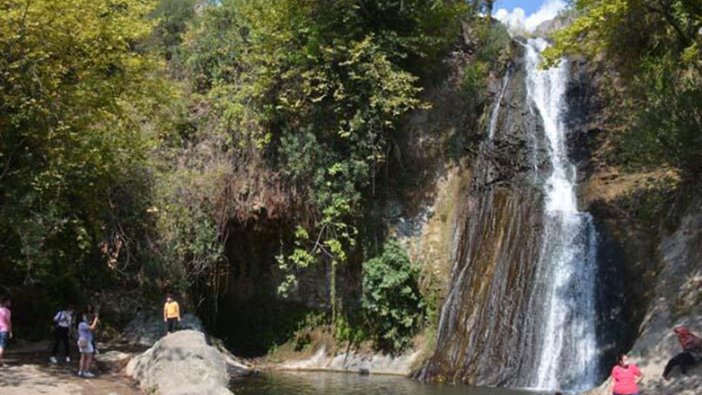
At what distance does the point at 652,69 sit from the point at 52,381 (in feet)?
55.5

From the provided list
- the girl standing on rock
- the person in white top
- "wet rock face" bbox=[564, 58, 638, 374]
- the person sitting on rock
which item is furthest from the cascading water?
the person in white top

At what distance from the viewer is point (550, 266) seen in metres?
19.6

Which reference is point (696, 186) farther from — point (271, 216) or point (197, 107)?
point (197, 107)

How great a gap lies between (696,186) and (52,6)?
1574 cm

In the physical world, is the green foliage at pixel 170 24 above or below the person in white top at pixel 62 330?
above

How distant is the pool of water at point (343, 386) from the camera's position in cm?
1664

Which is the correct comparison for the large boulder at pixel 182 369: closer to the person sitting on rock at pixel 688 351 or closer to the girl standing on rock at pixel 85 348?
the girl standing on rock at pixel 85 348

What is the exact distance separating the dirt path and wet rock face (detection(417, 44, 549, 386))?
8.43 m

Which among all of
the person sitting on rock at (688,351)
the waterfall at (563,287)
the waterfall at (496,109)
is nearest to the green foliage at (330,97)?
the waterfall at (496,109)

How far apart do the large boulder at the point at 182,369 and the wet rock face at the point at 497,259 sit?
7.12 m

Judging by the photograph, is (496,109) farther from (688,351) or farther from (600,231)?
(688,351)

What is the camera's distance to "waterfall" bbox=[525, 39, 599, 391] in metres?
17.7

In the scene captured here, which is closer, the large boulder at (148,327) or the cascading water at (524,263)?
the cascading water at (524,263)

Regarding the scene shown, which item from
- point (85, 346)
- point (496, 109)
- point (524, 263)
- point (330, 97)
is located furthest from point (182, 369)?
point (496, 109)
